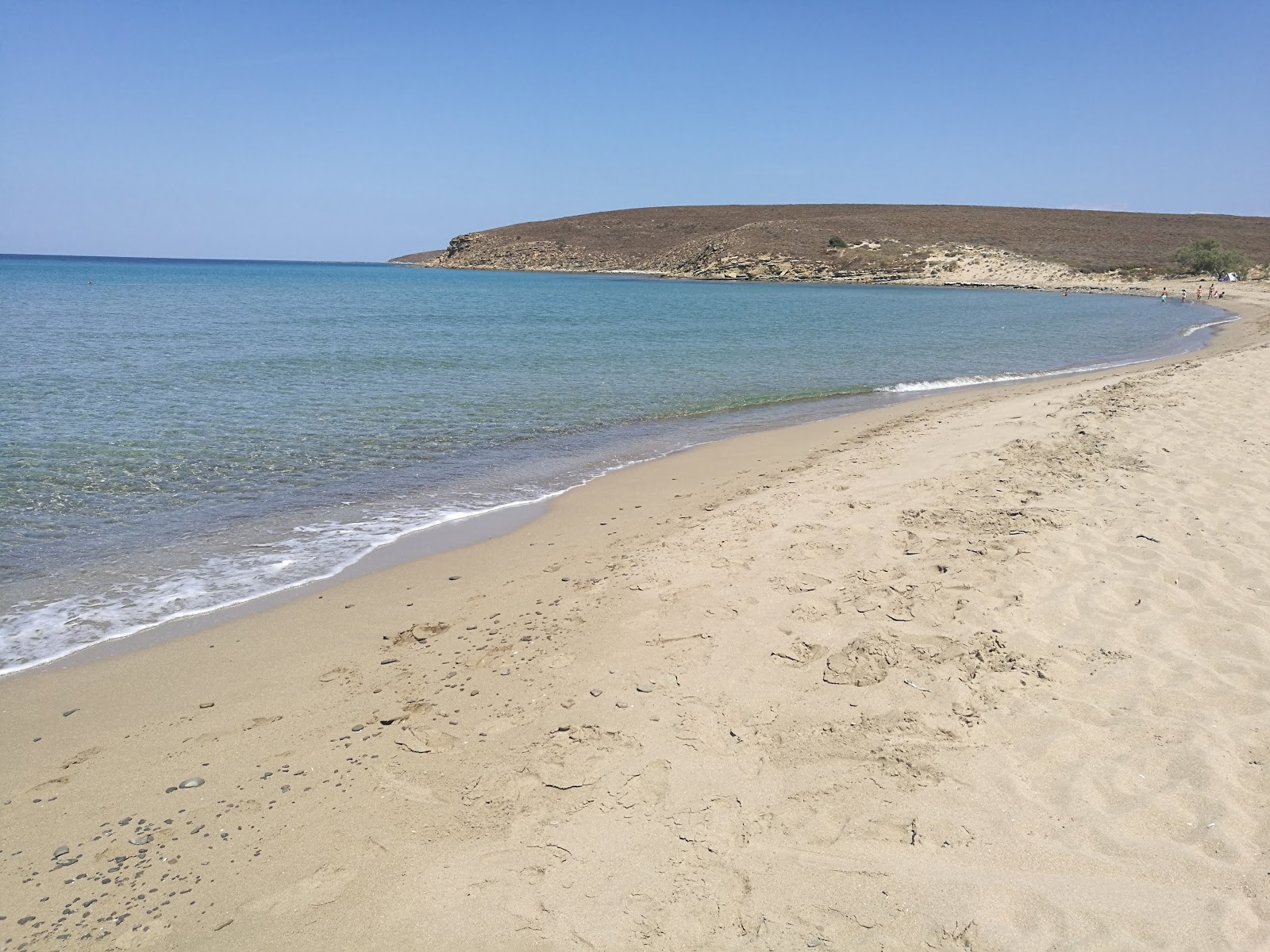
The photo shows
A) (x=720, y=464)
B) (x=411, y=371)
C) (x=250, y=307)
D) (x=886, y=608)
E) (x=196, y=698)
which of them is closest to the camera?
(x=196, y=698)

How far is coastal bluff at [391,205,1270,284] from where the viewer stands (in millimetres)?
69125

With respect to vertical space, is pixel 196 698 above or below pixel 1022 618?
below

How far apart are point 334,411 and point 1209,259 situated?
232ft

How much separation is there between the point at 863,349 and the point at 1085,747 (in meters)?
21.2

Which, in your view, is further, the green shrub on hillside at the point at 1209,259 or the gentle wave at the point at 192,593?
the green shrub on hillside at the point at 1209,259

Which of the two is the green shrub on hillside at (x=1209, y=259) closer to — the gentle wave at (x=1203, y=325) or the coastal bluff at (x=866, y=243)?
the coastal bluff at (x=866, y=243)

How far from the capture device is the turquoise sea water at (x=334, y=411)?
6.96 m

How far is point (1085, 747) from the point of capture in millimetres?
3670

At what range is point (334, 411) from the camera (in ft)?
43.7

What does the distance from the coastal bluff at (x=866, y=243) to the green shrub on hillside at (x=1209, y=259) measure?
1.54 m

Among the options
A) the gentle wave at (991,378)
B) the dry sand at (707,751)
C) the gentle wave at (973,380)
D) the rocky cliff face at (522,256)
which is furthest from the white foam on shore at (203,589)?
the rocky cliff face at (522,256)

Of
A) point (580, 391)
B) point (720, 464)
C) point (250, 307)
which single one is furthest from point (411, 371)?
point (250, 307)

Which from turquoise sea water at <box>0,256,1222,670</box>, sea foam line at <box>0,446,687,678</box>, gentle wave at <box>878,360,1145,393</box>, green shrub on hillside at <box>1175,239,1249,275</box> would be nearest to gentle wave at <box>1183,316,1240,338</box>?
turquoise sea water at <box>0,256,1222,670</box>

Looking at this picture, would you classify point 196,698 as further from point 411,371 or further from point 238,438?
point 411,371
